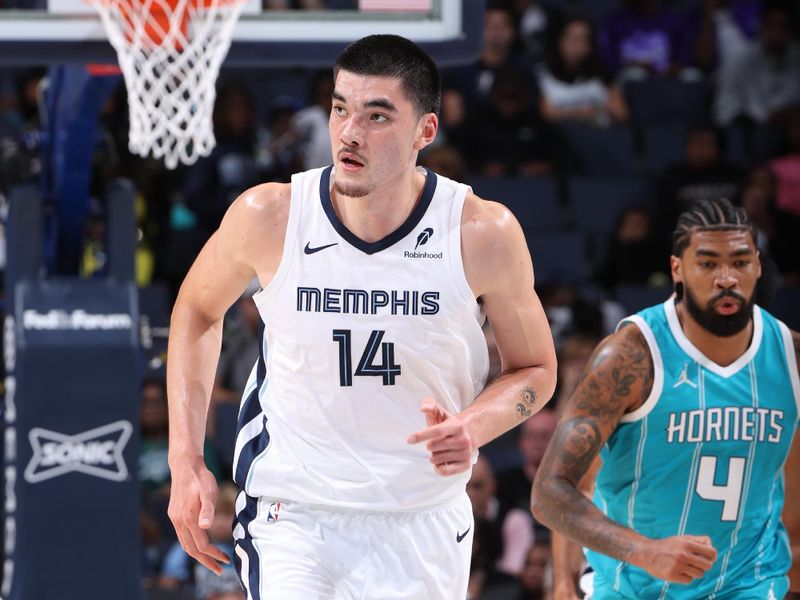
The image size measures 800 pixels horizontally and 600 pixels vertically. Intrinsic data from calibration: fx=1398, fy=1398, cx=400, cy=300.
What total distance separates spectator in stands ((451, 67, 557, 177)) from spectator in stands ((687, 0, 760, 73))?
7.48 ft

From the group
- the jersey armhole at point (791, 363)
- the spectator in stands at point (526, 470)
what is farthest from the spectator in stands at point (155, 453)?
the jersey armhole at point (791, 363)

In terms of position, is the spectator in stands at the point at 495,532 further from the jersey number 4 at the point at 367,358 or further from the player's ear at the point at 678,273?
the jersey number 4 at the point at 367,358

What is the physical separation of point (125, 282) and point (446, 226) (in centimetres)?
290

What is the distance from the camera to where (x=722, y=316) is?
14.5 feet

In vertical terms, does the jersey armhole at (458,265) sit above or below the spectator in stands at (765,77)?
below

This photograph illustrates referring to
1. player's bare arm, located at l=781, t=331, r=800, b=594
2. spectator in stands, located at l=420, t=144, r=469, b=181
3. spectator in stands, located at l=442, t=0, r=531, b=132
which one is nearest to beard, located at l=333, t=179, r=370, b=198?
player's bare arm, located at l=781, t=331, r=800, b=594

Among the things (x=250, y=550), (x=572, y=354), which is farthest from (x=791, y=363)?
(x=572, y=354)

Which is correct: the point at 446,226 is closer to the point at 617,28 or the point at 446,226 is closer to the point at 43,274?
the point at 43,274

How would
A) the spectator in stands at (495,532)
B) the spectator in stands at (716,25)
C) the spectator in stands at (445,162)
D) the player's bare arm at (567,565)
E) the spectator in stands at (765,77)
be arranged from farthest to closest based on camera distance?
the spectator in stands at (716,25)
the spectator in stands at (765,77)
the spectator in stands at (445,162)
the spectator in stands at (495,532)
the player's bare arm at (567,565)

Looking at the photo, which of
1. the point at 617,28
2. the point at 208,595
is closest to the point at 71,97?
the point at 208,595

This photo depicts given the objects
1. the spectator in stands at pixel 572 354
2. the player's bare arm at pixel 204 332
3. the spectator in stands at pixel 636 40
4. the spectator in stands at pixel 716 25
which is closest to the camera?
the player's bare arm at pixel 204 332

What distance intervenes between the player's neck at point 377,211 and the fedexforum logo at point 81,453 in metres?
2.71

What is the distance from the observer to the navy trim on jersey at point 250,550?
3.82 m

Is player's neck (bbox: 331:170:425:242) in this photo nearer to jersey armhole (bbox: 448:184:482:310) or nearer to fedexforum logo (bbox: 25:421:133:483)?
jersey armhole (bbox: 448:184:482:310)
